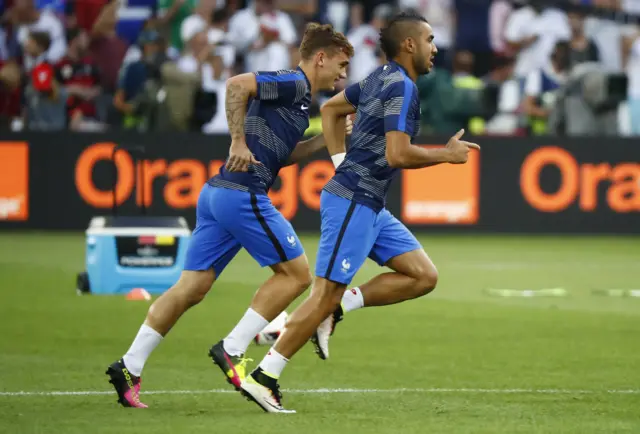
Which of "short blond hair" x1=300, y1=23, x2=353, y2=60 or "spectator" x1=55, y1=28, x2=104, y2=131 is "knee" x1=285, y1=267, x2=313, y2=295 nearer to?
"short blond hair" x1=300, y1=23, x2=353, y2=60

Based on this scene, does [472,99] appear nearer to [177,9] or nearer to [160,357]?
[177,9]

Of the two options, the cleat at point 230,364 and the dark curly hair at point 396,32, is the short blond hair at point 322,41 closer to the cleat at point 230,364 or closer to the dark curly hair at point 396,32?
the dark curly hair at point 396,32

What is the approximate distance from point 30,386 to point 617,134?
583 inches

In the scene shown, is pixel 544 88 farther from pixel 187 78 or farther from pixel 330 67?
pixel 330 67

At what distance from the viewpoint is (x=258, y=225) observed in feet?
27.1

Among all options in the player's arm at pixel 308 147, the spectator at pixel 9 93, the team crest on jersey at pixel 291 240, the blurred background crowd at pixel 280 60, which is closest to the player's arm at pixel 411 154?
the team crest on jersey at pixel 291 240

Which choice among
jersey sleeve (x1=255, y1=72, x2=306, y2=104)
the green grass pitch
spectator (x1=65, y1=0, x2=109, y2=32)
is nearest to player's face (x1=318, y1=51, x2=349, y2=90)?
jersey sleeve (x1=255, y1=72, x2=306, y2=104)

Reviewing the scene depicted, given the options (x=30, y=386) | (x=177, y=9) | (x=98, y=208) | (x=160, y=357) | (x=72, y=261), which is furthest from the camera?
(x=177, y=9)

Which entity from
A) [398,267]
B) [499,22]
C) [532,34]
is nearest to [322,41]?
[398,267]

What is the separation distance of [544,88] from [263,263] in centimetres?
1495

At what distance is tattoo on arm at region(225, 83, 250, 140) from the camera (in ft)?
26.5

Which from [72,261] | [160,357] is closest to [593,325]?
[160,357]

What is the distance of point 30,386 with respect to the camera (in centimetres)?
886

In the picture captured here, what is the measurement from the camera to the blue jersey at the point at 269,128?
8.27 meters
